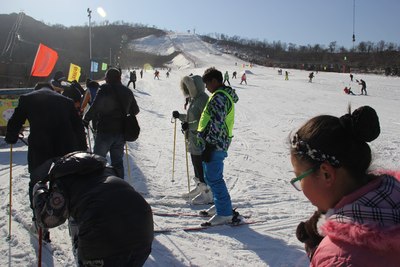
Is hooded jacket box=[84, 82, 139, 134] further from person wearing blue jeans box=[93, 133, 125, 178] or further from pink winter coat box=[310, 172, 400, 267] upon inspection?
pink winter coat box=[310, 172, 400, 267]

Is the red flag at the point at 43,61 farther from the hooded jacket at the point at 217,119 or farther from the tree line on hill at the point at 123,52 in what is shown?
the tree line on hill at the point at 123,52

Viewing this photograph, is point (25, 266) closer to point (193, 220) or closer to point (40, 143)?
point (40, 143)

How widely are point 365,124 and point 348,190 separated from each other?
28 centimetres

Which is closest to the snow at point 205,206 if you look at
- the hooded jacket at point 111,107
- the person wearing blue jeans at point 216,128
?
the person wearing blue jeans at point 216,128

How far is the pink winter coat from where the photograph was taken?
4.49 feet

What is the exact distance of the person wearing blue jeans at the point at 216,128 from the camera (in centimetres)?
451

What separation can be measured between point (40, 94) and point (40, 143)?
0.53 m

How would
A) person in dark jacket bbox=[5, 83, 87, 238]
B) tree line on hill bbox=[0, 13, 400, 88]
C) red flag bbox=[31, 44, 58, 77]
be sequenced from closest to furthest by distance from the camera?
person in dark jacket bbox=[5, 83, 87, 238] → red flag bbox=[31, 44, 58, 77] → tree line on hill bbox=[0, 13, 400, 88]

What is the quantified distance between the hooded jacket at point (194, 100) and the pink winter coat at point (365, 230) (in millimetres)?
4041

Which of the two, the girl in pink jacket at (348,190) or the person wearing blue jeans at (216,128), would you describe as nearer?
the girl in pink jacket at (348,190)

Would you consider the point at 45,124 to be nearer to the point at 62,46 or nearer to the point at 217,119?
the point at 217,119

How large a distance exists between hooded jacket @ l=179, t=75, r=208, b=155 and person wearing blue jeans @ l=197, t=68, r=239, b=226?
0.87 metres

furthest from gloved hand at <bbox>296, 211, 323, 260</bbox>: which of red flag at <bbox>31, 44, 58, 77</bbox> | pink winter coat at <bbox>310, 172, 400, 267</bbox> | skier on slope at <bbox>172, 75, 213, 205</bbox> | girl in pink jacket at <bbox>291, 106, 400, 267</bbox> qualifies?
red flag at <bbox>31, 44, 58, 77</bbox>

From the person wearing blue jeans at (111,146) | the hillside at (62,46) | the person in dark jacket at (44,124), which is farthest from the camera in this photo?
the hillside at (62,46)
